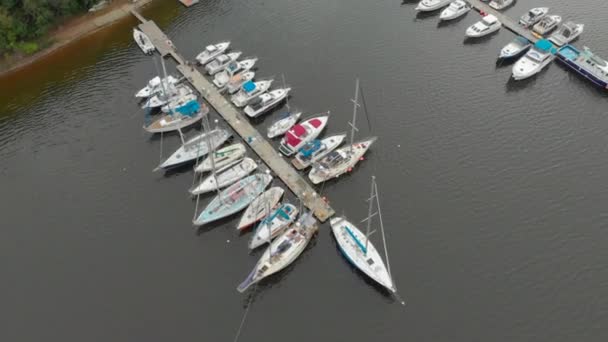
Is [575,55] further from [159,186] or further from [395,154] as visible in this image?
[159,186]

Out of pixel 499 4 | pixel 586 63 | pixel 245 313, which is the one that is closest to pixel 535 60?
pixel 586 63

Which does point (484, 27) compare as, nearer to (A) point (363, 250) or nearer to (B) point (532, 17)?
(B) point (532, 17)

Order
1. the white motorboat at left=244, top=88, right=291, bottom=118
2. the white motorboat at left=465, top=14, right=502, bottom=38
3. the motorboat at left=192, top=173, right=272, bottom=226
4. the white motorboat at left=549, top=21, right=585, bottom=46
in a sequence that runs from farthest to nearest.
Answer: the white motorboat at left=465, top=14, right=502, bottom=38, the white motorboat at left=549, top=21, right=585, bottom=46, the white motorboat at left=244, top=88, right=291, bottom=118, the motorboat at left=192, top=173, right=272, bottom=226

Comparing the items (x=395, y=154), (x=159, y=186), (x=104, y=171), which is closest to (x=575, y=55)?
(x=395, y=154)

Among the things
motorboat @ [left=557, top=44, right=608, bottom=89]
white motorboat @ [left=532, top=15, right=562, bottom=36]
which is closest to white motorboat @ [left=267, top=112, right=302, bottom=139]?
motorboat @ [left=557, top=44, right=608, bottom=89]

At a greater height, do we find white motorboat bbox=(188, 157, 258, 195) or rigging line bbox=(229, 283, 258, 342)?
white motorboat bbox=(188, 157, 258, 195)

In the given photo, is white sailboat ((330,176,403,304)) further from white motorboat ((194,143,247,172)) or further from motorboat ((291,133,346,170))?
white motorboat ((194,143,247,172))

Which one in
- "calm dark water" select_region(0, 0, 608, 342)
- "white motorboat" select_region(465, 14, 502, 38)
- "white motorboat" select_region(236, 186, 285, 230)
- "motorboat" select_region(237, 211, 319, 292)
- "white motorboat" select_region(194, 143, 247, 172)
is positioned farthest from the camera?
"white motorboat" select_region(465, 14, 502, 38)
